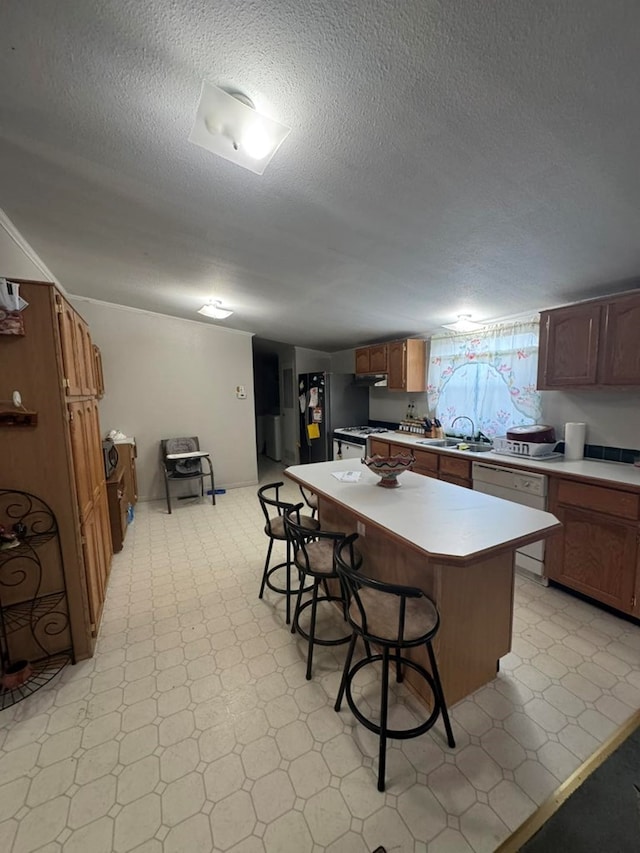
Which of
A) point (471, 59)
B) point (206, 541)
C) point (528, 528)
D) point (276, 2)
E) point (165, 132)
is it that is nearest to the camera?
point (276, 2)

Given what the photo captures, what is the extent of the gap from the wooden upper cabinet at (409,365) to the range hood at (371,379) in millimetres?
304

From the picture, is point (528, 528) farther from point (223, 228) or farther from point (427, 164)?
point (223, 228)

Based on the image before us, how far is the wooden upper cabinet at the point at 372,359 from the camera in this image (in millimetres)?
4578

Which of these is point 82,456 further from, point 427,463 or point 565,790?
point 427,463

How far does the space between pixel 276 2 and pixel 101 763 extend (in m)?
2.61

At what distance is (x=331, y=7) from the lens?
0.85 metres

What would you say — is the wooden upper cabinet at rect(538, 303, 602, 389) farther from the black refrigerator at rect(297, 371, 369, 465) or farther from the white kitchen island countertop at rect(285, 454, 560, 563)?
the black refrigerator at rect(297, 371, 369, 465)

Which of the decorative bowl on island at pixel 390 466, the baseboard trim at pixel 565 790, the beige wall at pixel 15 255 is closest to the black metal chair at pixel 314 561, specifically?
the decorative bowl on island at pixel 390 466

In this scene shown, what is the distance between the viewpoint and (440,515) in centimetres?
164

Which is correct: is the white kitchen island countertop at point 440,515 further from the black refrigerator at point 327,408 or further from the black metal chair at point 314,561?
the black refrigerator at point 327,408

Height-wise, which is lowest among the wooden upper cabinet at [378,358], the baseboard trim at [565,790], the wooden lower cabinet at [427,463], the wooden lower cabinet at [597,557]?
the baseboard trim at [565,790]

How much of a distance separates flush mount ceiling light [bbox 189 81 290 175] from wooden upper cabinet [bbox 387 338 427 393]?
308 centimetres

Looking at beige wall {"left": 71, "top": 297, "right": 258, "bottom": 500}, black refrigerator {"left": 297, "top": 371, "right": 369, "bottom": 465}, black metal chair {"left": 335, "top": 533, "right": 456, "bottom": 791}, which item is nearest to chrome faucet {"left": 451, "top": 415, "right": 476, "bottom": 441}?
black refrigerator {"left": 297, "top": 371, "right": 369, "bottom": 465}

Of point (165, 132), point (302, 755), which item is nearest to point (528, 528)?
point (302, 755)
